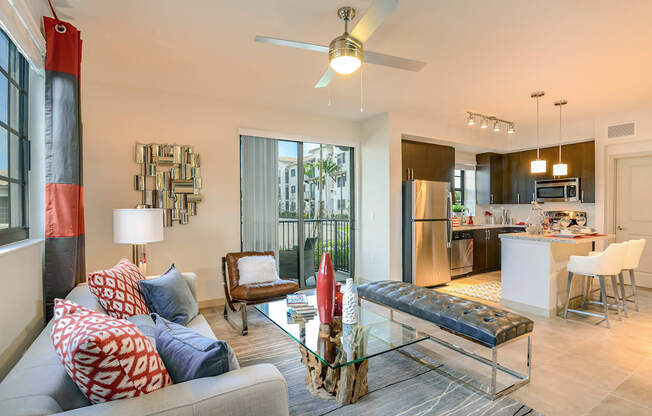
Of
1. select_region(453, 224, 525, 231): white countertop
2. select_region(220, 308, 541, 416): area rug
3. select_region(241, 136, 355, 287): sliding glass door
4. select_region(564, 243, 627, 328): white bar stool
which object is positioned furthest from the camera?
select_region(453, 224, 525, 231): white countertop

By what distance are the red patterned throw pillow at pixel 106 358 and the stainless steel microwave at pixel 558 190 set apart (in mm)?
6351

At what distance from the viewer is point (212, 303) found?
13.6ft

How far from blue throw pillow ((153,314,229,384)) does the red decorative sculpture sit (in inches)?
38.4

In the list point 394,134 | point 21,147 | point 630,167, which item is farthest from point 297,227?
point 630,167

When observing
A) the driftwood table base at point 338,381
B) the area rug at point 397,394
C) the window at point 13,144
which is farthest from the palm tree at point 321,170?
the window at point 13,144

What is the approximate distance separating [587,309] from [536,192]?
8.67 ft

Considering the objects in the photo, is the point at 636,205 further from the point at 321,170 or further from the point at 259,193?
the point at 259,193

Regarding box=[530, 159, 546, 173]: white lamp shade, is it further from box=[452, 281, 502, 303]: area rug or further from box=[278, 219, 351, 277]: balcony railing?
box=[278, 219, 351, 277]: balcony railing

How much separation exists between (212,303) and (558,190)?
574cm

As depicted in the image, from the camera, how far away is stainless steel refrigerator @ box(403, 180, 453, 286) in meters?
4.88

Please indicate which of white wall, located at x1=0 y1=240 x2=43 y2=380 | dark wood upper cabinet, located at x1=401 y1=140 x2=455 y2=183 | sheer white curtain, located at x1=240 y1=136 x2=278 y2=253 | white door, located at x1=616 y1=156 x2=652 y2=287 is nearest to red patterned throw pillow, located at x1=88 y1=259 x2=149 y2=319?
white wall, located at x1=0 y1=240 x2=43 y2=380

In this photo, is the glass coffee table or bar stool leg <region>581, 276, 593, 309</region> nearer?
the glass coffee table

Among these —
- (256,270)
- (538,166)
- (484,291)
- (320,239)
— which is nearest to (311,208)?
(320,239)

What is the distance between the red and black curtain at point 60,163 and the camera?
6.70ft
